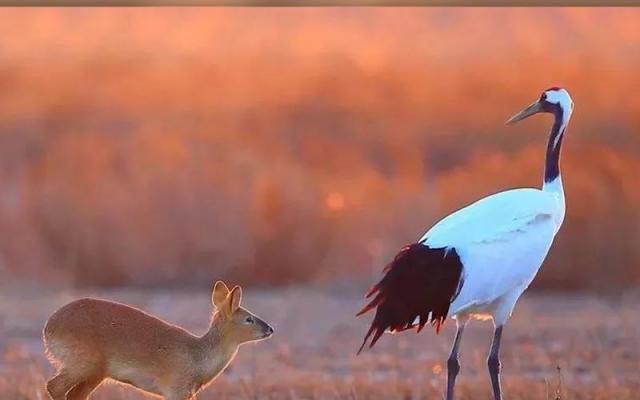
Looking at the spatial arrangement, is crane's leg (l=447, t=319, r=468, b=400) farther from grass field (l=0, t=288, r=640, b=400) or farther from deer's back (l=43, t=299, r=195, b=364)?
deer's back (l=43, t=299, r=195, b=364)

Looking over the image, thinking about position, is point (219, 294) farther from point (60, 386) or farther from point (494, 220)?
point (494, 220)

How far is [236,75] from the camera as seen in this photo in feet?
50.8

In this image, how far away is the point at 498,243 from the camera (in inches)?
457

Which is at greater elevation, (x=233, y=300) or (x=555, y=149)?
(x=555, y=149)

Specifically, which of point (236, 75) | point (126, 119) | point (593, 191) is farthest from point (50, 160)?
point (593, 191)

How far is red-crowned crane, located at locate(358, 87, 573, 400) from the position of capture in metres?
11.5

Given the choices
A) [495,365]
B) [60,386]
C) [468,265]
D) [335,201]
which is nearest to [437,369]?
[335,201]

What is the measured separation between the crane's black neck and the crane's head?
13mm

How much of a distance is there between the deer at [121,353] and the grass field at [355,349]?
1.57 metres

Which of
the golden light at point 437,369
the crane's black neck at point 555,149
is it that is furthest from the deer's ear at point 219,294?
the golden light at point 437,369

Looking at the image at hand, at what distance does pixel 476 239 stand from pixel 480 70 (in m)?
3.46

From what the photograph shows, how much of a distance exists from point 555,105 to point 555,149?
0.30 meters

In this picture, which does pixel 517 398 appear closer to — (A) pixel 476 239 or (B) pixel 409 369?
(A) pixel 476 239

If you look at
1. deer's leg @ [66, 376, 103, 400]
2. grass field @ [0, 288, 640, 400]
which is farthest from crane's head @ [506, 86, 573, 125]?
deer's leg @ [66, 376, 103, 400]
